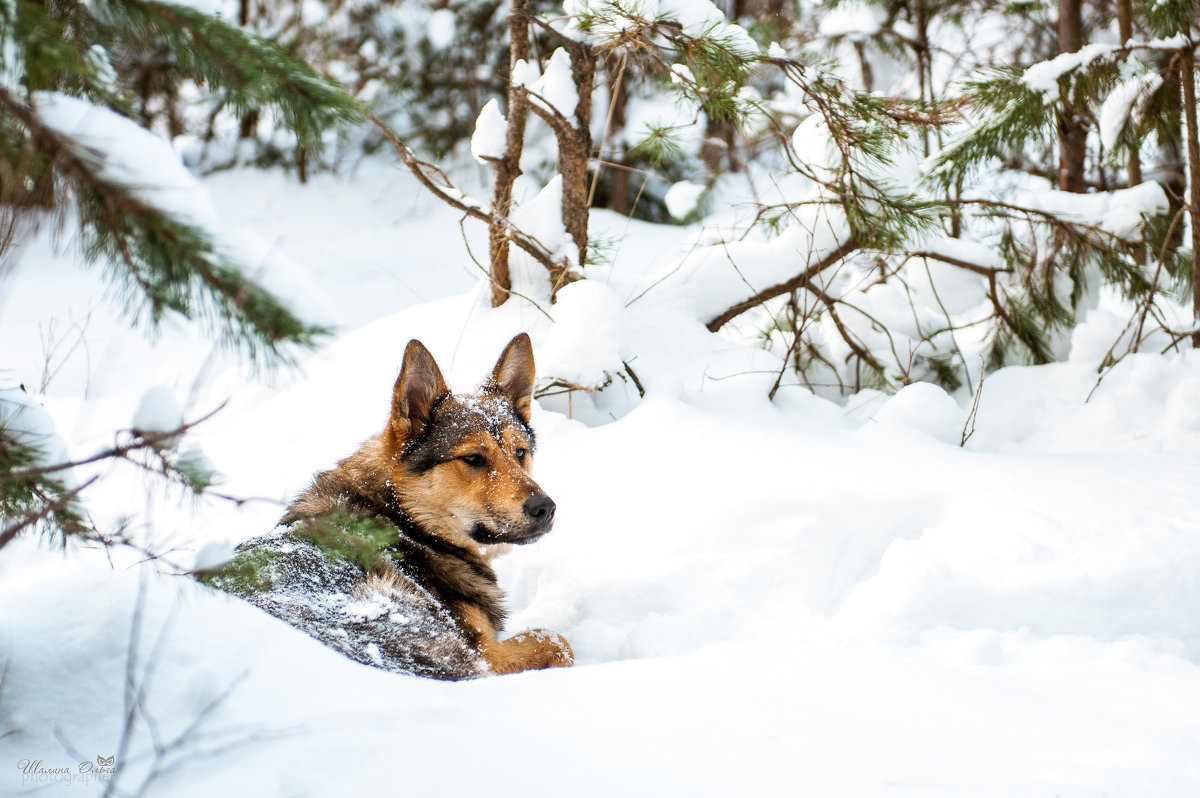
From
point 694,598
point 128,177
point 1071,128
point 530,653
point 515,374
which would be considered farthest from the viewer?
point 1071,128

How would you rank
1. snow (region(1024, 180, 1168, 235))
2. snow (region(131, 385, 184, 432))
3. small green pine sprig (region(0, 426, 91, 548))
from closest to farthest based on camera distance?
snow (region(131, 385, 184, 432))
small green pine sprig (region(0, 426, 91, 548))
snow (region(1024, 180, 1168, 235))

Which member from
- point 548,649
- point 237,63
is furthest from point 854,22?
point 237,63

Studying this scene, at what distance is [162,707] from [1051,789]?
5.30 ft

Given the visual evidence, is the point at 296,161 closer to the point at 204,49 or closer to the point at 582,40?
the point at 582,40

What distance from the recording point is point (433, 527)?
306 centimetres

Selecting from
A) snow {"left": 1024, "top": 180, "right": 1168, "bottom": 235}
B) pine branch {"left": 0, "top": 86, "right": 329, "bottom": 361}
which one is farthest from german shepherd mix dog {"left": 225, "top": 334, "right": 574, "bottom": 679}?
snow {"left": 1024, "top": 180, "right": 1168, "bottom": 235}

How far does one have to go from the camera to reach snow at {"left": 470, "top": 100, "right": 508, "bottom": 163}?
4207 millimetres

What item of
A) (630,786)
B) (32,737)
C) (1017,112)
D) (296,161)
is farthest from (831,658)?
(296,161)

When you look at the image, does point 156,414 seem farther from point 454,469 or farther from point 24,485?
point 454,469

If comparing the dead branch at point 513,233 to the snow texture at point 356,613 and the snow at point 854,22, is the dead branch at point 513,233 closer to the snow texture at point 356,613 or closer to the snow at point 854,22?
the snow texture at point 356,613

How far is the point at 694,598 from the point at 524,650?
0.63 m

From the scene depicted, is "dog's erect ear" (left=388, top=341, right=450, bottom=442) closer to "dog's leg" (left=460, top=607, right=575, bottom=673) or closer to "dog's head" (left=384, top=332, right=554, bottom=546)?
"dog's head" (left=384, top=332, right=554, bottom=546)

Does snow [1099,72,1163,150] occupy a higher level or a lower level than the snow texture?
higher

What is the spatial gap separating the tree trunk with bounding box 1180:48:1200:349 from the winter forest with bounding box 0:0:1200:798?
23 mm
